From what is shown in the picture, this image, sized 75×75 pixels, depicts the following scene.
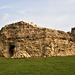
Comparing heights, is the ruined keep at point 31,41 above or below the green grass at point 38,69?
above

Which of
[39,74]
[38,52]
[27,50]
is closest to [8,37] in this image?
[27,50]

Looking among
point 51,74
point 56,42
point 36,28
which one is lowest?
point 51,74

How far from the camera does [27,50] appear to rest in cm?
3525

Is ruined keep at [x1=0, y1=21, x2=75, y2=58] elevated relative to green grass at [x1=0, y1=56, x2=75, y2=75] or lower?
elevated

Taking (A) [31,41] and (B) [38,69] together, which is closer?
(B) [38,69]

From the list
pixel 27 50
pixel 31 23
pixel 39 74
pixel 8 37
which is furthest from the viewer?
pixel 31 23

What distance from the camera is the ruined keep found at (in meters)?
35.7

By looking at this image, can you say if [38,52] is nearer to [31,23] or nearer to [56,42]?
[56,42]

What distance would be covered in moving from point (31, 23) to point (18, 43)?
9410 millimetres

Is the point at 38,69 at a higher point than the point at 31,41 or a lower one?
lower

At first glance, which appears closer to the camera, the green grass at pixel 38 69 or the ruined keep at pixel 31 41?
the green grass at pixel 38 69

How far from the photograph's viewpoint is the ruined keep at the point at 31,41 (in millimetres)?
35688

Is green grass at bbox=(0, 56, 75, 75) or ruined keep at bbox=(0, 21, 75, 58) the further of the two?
ruined keep at bbox=(0, 21, 75, 58)

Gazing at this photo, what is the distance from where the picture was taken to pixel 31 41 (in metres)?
36.8
